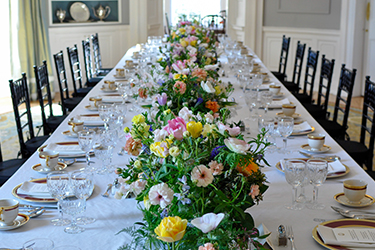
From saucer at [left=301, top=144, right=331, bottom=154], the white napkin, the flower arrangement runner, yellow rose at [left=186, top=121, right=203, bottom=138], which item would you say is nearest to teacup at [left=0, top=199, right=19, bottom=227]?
the flower arrangement runner

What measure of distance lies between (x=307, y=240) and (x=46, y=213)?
83cm

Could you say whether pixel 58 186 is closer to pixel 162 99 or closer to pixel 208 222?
pixel 208 222

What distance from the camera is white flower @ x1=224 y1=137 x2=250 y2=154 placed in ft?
3.74

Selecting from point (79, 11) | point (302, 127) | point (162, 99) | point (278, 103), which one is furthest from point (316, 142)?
point (79, 11)

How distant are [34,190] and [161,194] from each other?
0.73 m

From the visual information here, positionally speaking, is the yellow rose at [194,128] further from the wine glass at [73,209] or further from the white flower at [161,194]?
the wine glass at [73,209]

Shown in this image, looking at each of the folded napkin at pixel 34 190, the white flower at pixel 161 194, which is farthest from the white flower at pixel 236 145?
the folded napkin at pixel 34 190

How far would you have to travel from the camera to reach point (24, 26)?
6016mm

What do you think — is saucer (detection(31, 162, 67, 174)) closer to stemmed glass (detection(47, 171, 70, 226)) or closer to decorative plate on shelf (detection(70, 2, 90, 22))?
stemmed glass (detection(47, 171, 70, 226))

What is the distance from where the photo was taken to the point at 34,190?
169cm

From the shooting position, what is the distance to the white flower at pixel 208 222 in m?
1.02

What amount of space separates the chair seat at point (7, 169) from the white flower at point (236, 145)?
1.69 m

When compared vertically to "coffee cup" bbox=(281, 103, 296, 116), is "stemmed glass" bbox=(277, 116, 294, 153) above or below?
above

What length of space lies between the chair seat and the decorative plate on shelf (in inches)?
193
